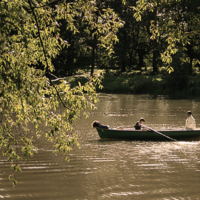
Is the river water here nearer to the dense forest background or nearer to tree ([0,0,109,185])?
tree ([0,0,109,185])

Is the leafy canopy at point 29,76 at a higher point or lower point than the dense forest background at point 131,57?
lower

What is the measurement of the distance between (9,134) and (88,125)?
46.1ft

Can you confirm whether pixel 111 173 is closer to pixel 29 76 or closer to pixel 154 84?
pixel 29 76

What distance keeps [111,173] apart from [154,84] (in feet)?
107

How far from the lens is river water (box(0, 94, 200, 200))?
323 inches

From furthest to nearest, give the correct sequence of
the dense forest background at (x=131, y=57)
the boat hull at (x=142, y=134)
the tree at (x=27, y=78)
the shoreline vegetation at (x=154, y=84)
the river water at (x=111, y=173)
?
the dense forest background at (x=131, y=57), the shoreline vegetation at (x=154, y=84), the boat hull at (x=142, y=134), the river water at (x=111, y=173), the tree at (x=27, y=78)

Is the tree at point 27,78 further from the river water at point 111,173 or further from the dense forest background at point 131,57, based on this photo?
the dense forest background at point 131,57

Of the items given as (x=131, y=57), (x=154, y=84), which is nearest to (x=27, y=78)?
(x=154, y=84)

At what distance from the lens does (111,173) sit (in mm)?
9938

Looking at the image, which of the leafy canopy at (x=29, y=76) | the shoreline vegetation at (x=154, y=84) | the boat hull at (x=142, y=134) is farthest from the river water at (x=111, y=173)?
the shoreline vegetation at (x=154, y=84)

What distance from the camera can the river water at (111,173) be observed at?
8.20m

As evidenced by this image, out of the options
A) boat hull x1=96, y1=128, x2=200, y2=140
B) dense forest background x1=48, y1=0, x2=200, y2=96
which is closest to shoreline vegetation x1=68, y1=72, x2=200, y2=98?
dense forest background x1=48, y1=0, x2=200, y2=96

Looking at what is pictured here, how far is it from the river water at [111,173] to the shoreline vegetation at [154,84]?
23.7m

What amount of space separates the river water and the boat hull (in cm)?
36
